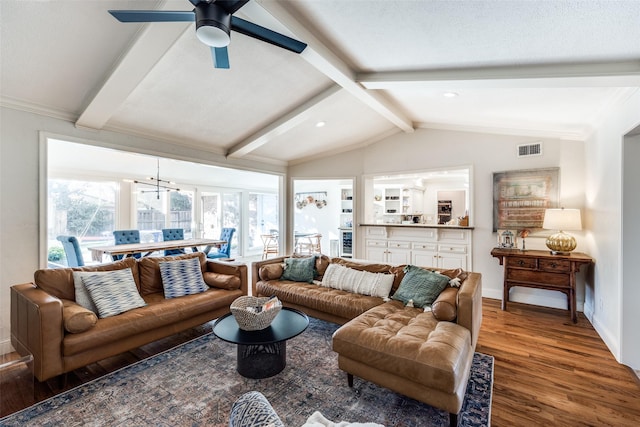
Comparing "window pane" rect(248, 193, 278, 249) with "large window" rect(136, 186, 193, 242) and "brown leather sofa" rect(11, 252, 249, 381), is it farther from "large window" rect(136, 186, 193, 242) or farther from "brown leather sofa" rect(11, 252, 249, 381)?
"brown leather sofa" rect(11, 252, 249, 381)

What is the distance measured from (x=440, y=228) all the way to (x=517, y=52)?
310 cm

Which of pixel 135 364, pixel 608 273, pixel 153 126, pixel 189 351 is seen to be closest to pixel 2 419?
pixel 135 364

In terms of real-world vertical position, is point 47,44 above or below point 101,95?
above

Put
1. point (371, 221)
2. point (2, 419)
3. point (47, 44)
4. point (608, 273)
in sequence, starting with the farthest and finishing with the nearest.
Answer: point (371, 221) → point (608, 273) → point (47, 44) → point (2, 419)

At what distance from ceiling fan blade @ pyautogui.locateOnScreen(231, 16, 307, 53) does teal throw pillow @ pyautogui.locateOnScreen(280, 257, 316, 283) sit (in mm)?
2606

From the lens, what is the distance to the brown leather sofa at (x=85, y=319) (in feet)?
7.08

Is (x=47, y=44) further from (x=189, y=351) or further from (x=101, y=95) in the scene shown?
(x=189, y=351)

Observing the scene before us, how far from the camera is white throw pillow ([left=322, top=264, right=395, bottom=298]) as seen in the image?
3.18 meters

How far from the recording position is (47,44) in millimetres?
2230

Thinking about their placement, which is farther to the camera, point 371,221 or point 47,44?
point 371,221

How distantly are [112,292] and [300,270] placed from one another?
2.04 m

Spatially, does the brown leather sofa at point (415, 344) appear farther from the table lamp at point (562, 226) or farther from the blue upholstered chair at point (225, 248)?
the blue upholstered chair at point (225, 248)

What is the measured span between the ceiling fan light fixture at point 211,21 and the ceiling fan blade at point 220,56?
0.75ft

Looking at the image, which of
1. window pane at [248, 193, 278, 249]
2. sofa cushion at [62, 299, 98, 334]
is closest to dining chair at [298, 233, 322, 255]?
window pane at [248, 193, 278, 249]
